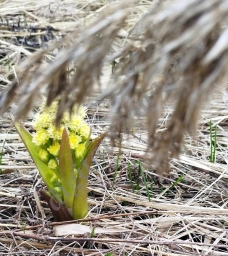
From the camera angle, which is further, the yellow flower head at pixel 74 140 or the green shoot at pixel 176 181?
the green shoot at pixel 176 181

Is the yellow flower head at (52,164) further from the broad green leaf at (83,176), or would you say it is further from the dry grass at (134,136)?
the dry grass at (134,136)

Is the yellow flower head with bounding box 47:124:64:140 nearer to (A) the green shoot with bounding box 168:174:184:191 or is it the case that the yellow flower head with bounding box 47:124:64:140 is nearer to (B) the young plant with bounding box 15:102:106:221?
(B) the young plant with bounding box 15:102:106:221

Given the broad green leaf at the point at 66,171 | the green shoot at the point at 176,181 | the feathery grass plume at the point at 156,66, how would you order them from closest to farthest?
the feathery grass plume at the point at 156,66, the broad green leaf at the point at 66,171, the green shoot at the point at 176,181

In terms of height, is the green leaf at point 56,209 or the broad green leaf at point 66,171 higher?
the broad green leaf at point 66,171

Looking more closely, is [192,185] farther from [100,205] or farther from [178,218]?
[100,205]

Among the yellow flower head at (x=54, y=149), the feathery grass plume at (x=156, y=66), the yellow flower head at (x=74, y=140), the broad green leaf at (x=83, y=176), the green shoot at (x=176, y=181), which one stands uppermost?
the feathery grass plume at (x=156, y=66)

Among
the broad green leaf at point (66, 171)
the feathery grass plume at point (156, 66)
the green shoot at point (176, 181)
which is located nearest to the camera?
the feathery grass plume at point (156, 66)

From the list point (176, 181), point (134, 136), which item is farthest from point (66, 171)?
point (176, 181)

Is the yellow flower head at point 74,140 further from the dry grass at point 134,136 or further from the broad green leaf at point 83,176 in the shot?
the dry grass at point 134,136

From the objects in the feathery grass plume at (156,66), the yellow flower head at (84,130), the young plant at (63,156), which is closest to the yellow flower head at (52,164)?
the young plant at (63,156)
